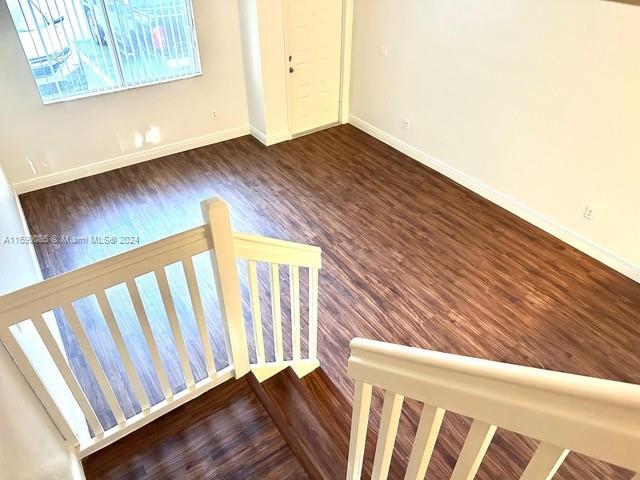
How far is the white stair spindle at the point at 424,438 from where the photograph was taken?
3.07 ft

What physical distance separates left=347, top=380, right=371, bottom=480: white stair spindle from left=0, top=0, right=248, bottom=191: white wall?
445cm

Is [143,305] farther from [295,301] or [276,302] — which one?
[295,301]

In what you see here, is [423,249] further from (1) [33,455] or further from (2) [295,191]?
(1) [33,455]

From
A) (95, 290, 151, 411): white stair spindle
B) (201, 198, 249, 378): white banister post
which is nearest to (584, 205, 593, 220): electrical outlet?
(201, 198, 249, 378): white banister post

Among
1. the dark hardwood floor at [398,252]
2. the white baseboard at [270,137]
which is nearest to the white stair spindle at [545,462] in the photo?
the dark hardwood floor at [398,252]

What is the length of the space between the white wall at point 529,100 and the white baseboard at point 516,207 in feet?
0.03

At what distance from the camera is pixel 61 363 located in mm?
1652

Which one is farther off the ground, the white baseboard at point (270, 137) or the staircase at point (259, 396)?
the staircase at point (259, 396)

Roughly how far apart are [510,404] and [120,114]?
4.97 m

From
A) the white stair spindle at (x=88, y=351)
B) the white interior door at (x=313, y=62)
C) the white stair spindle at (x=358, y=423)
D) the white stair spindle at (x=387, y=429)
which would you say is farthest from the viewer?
the white interior door at (x=313, y=62)

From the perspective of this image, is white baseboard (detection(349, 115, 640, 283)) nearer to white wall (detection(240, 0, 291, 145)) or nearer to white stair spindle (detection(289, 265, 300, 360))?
white wall (detection(240, 0, 291, 145))

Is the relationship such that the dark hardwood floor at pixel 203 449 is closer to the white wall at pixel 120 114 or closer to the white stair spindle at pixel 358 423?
the white stair spindle at pixel 358 423

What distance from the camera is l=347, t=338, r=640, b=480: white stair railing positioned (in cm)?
63

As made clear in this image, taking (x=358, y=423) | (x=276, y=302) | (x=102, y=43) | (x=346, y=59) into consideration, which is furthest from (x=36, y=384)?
(x=346, y=59)
